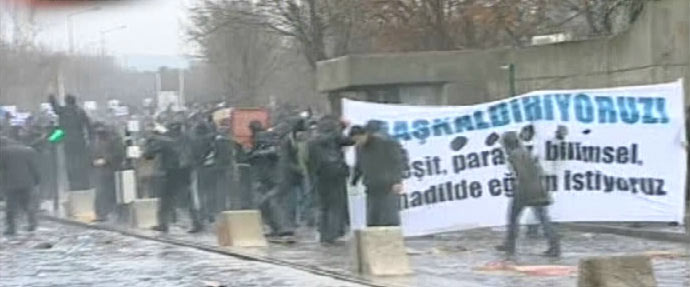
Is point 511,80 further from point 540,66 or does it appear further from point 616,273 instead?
point 616,273

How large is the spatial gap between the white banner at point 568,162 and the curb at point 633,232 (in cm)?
20

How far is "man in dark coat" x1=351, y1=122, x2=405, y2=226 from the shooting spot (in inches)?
598

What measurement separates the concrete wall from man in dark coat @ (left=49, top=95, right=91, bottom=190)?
15.5 feet

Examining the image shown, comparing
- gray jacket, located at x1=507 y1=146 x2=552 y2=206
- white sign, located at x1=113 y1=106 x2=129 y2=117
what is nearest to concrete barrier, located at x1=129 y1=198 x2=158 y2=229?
gray jacket, located at x1=507 y1=146 x2=552 y2=206

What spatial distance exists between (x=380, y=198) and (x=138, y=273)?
2.76 meters

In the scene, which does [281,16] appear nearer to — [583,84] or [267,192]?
[583,84]

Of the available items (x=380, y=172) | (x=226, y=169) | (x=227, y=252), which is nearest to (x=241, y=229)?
(x=227, y=252)

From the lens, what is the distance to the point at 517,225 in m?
14.7

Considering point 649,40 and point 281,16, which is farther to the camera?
point 281,16

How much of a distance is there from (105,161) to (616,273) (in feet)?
47.6

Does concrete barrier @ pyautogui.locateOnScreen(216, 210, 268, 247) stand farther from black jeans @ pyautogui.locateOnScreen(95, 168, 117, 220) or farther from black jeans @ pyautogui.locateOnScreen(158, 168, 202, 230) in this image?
black jeans @ pyautogui.locateOnScreen(95, 168, 117, 220)

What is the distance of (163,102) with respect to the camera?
4950 centimetres

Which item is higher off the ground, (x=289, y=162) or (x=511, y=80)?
(x=511, y=80)

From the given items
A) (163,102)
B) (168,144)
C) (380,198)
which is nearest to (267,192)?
(168,144)
